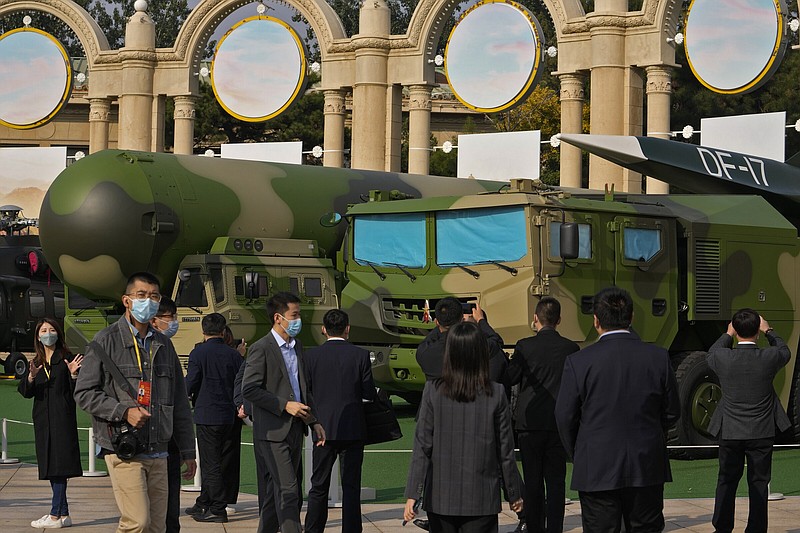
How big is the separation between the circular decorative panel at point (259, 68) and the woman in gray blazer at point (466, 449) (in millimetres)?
27903

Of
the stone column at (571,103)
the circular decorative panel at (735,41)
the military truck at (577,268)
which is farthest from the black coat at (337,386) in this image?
the stone column at (571,103)

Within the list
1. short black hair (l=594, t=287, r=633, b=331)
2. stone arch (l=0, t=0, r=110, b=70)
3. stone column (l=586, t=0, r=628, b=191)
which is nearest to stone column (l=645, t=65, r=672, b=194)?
stone column (l=586, t=0, r=628, b=191)

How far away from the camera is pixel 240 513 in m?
10.9

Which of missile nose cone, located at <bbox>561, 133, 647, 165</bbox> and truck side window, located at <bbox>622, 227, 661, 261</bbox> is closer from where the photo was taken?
truck side window, located at <bbox>622, 227, 661, 261</bbox>

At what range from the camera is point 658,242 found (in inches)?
583

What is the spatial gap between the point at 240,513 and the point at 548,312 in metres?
3.16

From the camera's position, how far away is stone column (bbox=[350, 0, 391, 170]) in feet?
112

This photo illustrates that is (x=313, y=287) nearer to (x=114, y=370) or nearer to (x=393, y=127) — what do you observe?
(x=114, y=370)

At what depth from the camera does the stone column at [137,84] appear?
38094mm

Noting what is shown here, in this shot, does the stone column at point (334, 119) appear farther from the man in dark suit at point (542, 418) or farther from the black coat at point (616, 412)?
the black coat at point (616, 412)

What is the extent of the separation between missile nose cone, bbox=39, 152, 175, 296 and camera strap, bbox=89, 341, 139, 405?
11199mm

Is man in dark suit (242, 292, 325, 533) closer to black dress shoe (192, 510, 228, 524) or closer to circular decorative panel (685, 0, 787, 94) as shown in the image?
black dress shoe (192, 510, 228, 524)

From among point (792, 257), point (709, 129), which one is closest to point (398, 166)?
point (709, 129)

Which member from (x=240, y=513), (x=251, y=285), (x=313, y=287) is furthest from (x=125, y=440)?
(x=313, y=287)
